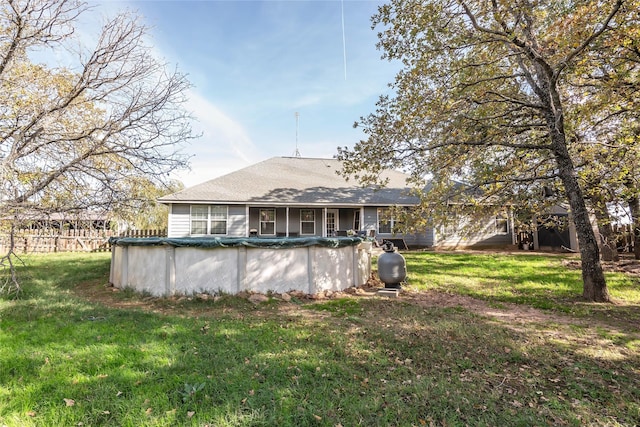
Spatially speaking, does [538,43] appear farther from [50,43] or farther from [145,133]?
[50,43]

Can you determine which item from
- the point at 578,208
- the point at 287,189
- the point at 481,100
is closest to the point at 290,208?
the point at 287,189

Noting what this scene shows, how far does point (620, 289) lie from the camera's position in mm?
7711

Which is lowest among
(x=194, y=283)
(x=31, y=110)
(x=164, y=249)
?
(x=194, y=283)

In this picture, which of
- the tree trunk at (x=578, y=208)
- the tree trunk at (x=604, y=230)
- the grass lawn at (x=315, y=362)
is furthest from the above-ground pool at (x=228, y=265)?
the tree trunk at (x=604, y=230)

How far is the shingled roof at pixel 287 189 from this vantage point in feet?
52.4

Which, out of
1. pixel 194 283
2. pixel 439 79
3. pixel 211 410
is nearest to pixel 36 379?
pixel 211 410

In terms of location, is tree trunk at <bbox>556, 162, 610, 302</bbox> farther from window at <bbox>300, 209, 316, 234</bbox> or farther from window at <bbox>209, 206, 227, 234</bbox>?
window at <bbox>209, 206, 227, 234</bbox>

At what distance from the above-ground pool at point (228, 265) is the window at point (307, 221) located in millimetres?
10643

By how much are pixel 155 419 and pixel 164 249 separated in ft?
16.3

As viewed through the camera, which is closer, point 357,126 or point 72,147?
point 72,147

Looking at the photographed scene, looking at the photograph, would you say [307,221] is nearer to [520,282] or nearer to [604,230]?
[520,282]

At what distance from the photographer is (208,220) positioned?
1619cm

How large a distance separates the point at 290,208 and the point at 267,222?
1.48 m

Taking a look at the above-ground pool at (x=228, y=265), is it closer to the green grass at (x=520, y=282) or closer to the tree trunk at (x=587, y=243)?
the green grass at (x=520, y=282)
